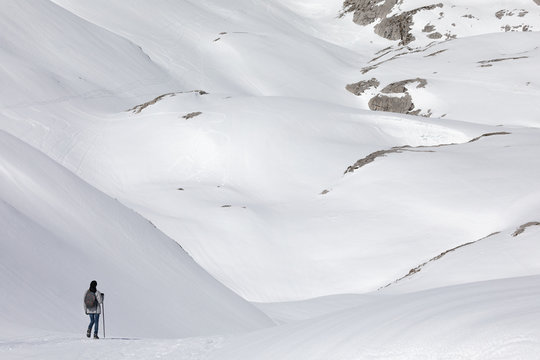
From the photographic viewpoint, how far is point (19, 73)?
154ft

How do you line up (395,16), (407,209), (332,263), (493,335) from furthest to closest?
(395,16)
(407,209)
(332,263)
(493,335)

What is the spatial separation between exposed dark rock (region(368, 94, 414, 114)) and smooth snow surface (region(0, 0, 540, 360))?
0.47 metres

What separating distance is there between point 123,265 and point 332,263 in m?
9.87

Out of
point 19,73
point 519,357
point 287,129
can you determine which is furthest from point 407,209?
point 19,73

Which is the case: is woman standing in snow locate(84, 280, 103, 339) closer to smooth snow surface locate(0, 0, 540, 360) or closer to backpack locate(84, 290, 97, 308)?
backpack locate(84, 290, 97, 308)

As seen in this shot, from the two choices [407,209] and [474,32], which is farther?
[474,32]

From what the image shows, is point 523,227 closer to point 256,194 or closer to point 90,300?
point 90,300

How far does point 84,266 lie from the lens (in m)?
16.8

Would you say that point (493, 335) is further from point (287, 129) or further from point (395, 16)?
point (395, 16)

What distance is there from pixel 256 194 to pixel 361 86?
32283mm

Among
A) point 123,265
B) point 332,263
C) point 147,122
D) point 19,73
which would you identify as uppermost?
point 19,73

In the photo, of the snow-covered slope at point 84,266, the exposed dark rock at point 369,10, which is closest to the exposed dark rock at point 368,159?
the snow-covered slope at point 84,266

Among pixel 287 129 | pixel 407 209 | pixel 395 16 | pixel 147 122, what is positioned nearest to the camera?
pixel 407 209

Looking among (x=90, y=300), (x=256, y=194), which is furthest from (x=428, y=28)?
(x=90, y=300)
